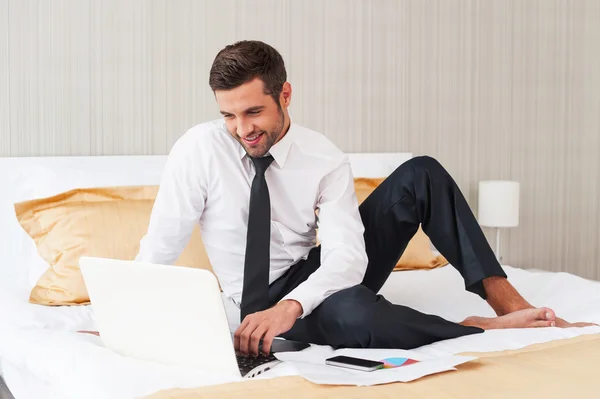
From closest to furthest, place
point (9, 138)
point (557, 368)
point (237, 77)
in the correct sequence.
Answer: point (557, 368) < point (237, 77) < point (9, 138)

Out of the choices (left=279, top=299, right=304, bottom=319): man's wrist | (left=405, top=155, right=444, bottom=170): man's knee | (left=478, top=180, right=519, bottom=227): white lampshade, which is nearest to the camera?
(left=279, top=299, right=304, bottom=319): man's wrist

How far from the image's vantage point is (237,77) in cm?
182

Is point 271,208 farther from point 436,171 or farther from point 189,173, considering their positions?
point 436,171

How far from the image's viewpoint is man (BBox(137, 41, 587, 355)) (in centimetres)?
174

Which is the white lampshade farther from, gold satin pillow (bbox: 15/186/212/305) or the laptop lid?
the laptop lid

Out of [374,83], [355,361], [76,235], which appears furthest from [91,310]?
[374,83]

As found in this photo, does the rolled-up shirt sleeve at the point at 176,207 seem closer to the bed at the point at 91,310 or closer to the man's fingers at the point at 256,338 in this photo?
the bed at the point at 91,310

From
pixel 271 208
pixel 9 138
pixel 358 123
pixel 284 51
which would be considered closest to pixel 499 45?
pixel 358 123

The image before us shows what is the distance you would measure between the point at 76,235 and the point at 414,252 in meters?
1.28

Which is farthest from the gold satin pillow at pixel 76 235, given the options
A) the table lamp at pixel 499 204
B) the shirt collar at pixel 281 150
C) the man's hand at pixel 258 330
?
the table lamp at pixel 499 204

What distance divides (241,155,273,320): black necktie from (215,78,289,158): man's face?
13 centimetres

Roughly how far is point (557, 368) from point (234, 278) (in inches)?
35.1

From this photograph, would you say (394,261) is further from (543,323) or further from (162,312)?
(162,312)

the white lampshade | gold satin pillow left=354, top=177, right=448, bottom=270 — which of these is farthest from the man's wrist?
the white lampshade
